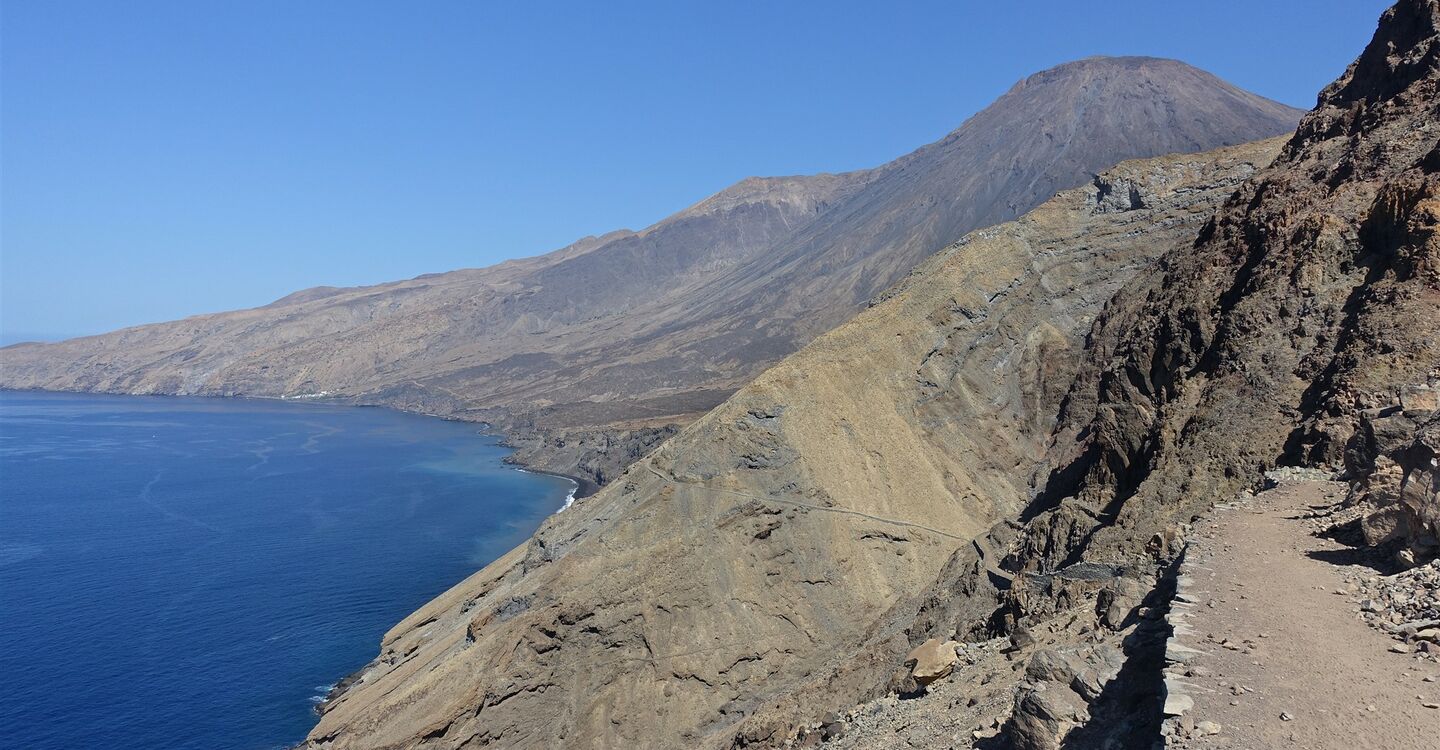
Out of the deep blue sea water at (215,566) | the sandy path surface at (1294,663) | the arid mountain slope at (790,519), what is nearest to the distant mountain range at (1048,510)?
the sandy path surface at (1294,663)

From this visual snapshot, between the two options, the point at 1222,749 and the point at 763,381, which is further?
the point at 763,381

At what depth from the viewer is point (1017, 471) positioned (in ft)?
154

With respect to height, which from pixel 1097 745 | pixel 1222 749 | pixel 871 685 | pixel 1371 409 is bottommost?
pixel 871 685

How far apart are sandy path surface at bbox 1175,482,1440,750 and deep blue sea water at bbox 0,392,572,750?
4261 cm

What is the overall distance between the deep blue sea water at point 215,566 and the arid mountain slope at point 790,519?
7281 mm

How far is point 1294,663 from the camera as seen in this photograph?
9.27m

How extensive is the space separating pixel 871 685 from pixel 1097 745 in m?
12.8

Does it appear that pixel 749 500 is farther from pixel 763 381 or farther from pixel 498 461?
pixel 498 461

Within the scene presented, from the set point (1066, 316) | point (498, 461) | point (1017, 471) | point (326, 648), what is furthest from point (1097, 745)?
point (498, 461)

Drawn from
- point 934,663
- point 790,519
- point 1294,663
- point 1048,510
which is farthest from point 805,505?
point 1294,663

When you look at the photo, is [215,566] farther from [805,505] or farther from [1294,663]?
[1294,663]

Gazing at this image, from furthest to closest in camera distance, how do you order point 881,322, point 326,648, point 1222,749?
point 326,648 < point 881,322 < point 1222,749

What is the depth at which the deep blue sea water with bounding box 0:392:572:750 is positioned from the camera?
45.7m

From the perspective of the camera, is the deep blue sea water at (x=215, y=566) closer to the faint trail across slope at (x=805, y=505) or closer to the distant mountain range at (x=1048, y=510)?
the distant mountain range at (x=1048, y=510)
